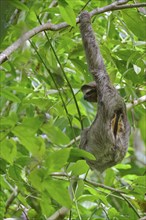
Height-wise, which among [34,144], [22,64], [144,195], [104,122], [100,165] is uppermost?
[22,64]

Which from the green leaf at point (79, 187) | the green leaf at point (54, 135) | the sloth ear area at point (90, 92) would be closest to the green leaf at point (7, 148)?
the green leaf at point (54, 135)

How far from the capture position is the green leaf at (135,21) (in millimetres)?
1825

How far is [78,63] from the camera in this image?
2012 mm

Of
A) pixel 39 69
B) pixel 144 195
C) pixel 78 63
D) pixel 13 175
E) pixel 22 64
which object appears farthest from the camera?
pixel 39 69

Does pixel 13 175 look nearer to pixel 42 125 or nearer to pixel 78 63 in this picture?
pixel 42 125

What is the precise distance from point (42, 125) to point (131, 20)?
742 mm

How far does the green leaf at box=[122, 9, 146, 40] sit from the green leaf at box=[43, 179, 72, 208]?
2.55 ft

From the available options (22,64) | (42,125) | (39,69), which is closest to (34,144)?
(42,125)

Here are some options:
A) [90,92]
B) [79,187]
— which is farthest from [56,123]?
[79,187]

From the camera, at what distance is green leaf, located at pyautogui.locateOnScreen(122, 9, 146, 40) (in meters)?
1.83

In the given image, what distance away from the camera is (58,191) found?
128cm

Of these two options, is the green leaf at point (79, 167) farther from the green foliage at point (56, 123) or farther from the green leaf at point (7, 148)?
the green leaf at point (7, 148)

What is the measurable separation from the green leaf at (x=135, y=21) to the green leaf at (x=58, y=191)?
777mm

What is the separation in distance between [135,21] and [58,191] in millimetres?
813
